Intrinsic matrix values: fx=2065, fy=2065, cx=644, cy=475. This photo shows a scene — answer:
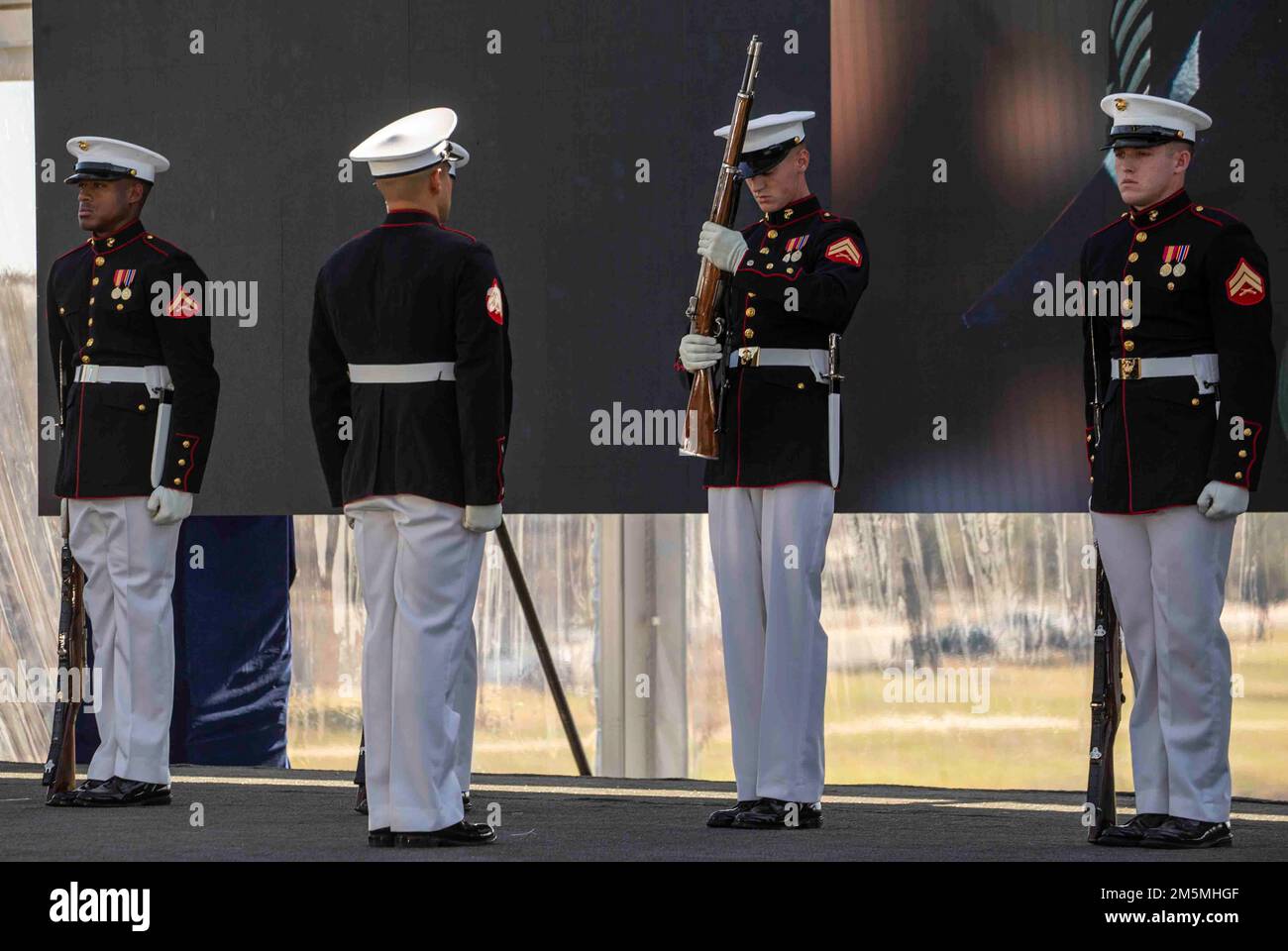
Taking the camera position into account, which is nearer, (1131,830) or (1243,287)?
(1243,287)

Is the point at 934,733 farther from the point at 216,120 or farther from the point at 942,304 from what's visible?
the point at 216,120

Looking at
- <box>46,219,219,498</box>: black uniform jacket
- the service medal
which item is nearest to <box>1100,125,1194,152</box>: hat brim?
the service medal

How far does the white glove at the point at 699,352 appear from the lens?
5320 mm

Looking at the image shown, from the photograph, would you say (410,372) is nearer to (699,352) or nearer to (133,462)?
(699,352)

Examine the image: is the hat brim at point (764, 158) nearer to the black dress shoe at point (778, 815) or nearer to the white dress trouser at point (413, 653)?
the white dress trouser at point (413, 653)

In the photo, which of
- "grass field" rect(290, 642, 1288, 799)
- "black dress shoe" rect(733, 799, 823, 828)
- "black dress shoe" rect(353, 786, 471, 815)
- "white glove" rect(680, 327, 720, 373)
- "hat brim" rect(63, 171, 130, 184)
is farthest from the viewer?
"grass field" rect(290, 642, 1288, 799)

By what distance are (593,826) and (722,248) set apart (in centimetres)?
151

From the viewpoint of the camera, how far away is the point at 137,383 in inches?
233

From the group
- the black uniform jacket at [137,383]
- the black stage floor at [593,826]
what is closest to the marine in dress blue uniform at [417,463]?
the black stage floor at [593,826]

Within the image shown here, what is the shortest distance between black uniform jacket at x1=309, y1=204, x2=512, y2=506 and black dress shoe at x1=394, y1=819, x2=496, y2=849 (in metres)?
0.75

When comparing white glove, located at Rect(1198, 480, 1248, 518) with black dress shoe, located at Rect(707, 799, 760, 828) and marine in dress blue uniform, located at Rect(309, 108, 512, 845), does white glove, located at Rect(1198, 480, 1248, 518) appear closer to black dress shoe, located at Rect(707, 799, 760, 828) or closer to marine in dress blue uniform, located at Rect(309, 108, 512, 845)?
black dress shoe, located at Rect(707, 799, 760, 828)

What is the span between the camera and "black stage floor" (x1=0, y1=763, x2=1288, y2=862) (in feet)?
15.1

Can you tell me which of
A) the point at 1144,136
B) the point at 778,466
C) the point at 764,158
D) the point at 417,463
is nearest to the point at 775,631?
the point at 778,466
